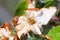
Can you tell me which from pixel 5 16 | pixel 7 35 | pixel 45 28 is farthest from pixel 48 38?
pixel 5 16

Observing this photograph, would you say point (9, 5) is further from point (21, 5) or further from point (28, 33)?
point (28, 33)

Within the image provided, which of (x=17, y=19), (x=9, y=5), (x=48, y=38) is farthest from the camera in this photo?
(x=9, y=5)

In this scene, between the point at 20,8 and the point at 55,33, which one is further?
the point at 20,8

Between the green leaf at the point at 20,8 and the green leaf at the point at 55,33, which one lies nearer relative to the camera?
the green leaf at the point at 55,33

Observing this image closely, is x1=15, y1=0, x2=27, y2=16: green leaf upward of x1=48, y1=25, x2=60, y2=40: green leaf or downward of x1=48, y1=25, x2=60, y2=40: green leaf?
upward

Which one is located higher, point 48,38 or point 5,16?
point 5,16

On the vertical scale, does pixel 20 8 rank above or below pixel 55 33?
above

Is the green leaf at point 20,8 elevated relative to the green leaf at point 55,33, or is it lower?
elevated

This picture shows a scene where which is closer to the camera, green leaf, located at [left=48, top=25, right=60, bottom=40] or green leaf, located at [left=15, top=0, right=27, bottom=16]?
green leaf, located at [left=48, top=25, right=60, bottom=40]
